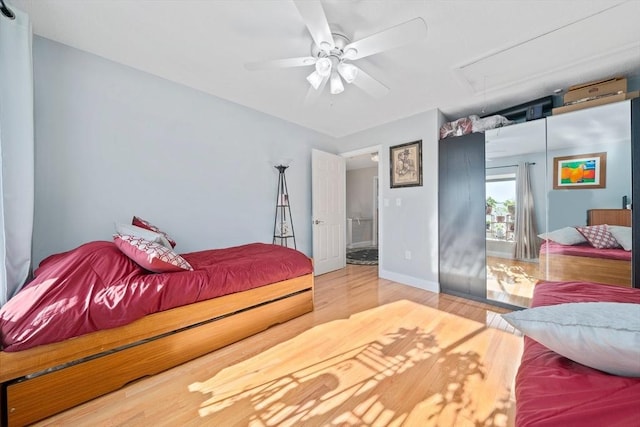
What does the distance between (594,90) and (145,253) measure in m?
4.03

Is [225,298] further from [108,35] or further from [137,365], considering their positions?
[108,35]

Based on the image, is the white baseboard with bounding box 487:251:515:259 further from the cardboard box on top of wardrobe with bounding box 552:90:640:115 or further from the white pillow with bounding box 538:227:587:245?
the cardboard box on top of wardrobe with bounding box 552:90:640:115

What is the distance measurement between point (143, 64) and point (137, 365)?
102 inches

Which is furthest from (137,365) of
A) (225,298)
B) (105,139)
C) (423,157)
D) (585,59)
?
(585,59)

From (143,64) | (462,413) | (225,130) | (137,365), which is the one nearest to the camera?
(462,413)

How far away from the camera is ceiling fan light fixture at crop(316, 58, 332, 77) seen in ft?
5.76

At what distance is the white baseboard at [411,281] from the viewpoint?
3.13m

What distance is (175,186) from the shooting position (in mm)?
2588

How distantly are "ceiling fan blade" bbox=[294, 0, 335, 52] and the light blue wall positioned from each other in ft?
5.90

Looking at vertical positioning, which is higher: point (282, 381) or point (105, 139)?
point (105, 139)

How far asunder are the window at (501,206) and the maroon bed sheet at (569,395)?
84.5 inches

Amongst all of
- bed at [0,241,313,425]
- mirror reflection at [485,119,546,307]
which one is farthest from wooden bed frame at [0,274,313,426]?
mirror reflection at [485,119,546,307]

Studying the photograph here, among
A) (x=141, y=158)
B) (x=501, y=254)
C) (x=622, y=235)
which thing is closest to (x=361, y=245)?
(x=501, y=254)

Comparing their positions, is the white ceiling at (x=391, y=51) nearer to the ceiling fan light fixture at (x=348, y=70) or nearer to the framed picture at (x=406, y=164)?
the ceiling fan light fixture at (x=348, y=70)
